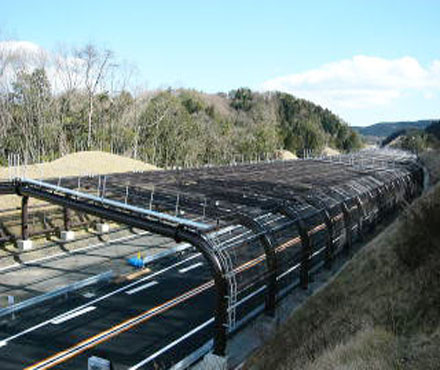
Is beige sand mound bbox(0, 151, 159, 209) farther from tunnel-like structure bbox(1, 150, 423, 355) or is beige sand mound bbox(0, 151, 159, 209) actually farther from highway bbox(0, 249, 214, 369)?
highway bbox(0, 249, 214, 369)

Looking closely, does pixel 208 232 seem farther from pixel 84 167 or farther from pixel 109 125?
pixel 109 125

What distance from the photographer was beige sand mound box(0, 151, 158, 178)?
35.2 meters

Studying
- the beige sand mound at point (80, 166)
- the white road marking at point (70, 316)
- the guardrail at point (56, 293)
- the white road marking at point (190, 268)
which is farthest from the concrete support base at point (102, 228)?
the white road marking at point (70, 316)

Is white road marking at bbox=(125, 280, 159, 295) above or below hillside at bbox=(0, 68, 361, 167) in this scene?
below

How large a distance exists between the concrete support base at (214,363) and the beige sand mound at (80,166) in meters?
26.9

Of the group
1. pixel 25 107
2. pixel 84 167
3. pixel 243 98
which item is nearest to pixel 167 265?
pixel 84 167

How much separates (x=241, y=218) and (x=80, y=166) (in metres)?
30.1

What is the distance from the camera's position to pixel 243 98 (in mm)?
159750

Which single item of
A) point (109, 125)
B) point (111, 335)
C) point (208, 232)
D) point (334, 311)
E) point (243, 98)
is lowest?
point (111, 335)

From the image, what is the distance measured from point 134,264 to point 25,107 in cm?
4081

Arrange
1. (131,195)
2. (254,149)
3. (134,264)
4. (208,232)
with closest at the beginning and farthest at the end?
(208,232) < (131,195) < (134,264) < (254,149)

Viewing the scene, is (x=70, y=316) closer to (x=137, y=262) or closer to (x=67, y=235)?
(x=137, y=262)

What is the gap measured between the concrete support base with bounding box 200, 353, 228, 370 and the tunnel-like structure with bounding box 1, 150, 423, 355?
24 centimetres

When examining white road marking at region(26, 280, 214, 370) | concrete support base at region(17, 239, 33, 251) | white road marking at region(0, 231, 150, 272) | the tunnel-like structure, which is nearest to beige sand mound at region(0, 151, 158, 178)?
white road marking at region(0, 231, 150, 272)
